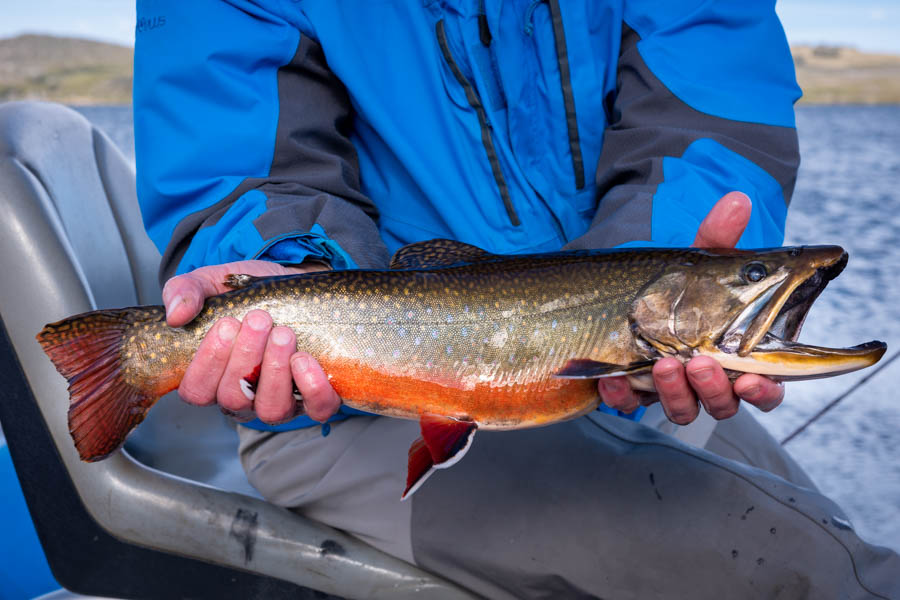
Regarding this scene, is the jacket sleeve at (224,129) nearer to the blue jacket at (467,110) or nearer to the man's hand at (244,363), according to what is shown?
the blue jacket at (467,110)

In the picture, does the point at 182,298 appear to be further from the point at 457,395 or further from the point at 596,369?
the point at 596,369

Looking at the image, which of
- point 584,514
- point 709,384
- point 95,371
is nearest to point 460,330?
point 709,384

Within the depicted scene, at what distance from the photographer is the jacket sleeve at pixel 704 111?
6.96ft

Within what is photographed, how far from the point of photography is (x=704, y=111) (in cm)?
225

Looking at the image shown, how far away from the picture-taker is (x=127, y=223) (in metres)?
2.70

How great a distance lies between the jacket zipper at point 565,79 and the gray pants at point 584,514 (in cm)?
77

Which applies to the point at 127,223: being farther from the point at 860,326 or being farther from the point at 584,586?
the point at 860,326

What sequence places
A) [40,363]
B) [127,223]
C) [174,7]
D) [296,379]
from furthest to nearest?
1. [127,223]
2. [174,7]
3. [40,363]
4. [296,379]

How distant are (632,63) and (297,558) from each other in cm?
175

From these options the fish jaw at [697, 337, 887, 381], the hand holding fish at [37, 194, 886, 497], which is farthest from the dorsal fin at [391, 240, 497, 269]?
the fish jaw at [697, 337, 887, 381]

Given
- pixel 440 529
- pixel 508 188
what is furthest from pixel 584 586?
pixel 508 188

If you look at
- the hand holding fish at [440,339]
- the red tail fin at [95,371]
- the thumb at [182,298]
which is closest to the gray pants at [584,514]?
the hand holding fish at [440,339]

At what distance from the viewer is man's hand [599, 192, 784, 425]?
152 cm

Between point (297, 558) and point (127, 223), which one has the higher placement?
point (127, 223)
